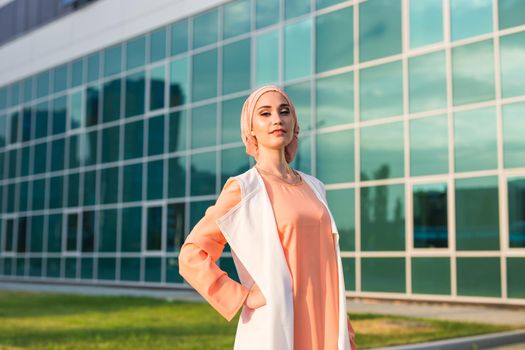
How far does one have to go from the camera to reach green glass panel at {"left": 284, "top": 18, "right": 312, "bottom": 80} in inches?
685

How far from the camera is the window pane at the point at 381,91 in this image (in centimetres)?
1541

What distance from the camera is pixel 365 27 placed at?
52.9 ft

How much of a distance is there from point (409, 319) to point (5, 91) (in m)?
23.0

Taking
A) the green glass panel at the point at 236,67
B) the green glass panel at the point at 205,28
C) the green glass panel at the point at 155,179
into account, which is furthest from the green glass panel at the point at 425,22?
the green glass panel at the point at 155,179

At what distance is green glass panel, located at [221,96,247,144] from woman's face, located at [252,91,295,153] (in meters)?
16.5

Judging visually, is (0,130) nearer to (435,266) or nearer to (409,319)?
(435,266)

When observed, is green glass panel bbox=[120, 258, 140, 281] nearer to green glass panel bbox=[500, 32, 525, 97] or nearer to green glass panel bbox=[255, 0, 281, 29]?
green glass panel bbox=[255, 0, 281, 29]

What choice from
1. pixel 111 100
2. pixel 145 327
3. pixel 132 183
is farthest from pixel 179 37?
pixel 145 327

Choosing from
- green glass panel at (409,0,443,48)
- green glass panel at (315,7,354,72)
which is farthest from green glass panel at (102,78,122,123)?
green glass panel at (409,0,443,48)

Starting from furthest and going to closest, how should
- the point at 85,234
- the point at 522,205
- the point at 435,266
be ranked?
the point at 85,234 → the point at 435,266 → the point at 522,205

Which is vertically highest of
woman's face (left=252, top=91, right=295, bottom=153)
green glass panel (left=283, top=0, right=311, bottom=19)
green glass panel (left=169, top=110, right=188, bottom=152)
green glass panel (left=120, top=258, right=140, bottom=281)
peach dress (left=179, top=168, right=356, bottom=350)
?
green glass panel (left=283, top=0, right=311, bottom=19)

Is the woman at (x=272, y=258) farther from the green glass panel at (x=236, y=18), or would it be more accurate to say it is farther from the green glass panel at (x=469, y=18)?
the green glass panel at (x=236, y=18)

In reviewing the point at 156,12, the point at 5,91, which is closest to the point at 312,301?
the point at 156,12

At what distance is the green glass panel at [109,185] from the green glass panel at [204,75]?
14.4 feet
